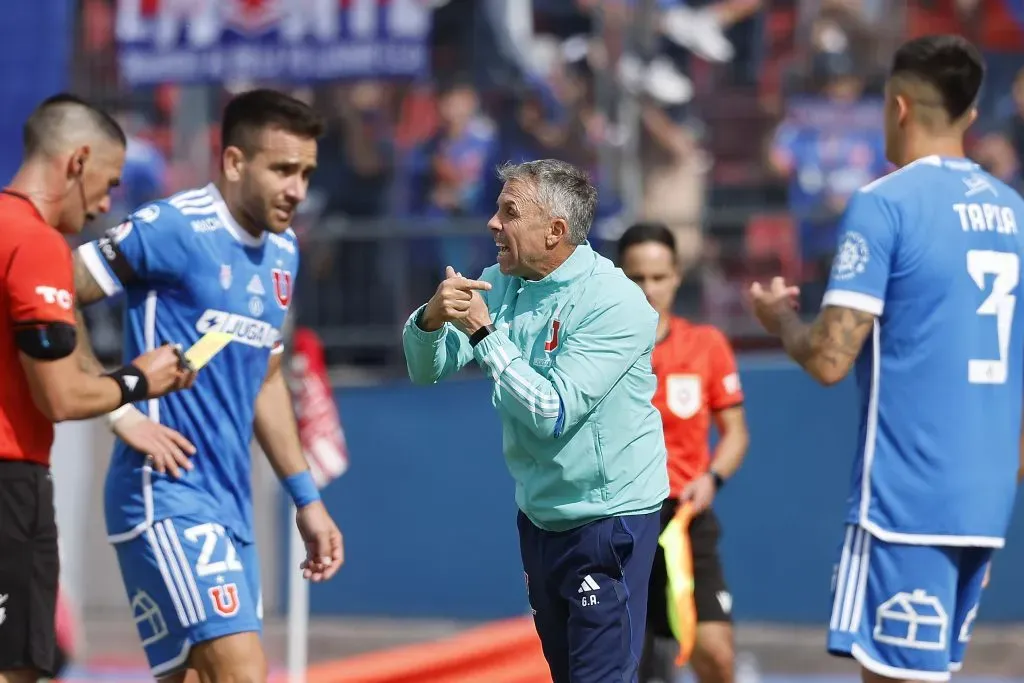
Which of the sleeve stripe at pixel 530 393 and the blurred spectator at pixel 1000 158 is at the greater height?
the blurred spectator at pixel 1000 158

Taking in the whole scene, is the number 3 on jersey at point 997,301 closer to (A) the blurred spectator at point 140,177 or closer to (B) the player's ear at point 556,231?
(B) the player's ear at point 556,231

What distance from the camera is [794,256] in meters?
12.0

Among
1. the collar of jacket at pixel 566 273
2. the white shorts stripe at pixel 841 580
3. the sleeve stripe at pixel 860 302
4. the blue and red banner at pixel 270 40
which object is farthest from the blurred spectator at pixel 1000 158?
the collar of jacket at pixel 566 273

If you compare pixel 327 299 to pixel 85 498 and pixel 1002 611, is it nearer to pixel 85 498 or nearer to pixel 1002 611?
pixel 85 498

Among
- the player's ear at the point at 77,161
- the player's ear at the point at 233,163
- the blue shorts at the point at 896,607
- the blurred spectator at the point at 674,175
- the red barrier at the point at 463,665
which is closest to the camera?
the blue shorts at the point at 896,607

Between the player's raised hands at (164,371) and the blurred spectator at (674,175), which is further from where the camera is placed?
the blurred spectator at (674,175)

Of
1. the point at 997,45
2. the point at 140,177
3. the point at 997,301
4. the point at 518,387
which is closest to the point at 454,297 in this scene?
the point at 518,387

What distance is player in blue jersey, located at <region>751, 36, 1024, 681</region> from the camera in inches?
212

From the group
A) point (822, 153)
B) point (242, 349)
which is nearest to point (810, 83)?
point (822, 153)

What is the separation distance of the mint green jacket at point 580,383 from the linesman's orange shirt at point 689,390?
2.17 metres

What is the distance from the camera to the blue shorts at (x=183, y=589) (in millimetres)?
5996

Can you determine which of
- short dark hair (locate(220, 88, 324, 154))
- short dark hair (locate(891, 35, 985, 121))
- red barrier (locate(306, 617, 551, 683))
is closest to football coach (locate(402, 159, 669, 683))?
short dark hair (locate(891, 35, 985, 121))

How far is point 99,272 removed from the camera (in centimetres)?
612

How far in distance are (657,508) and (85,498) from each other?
7983mm
